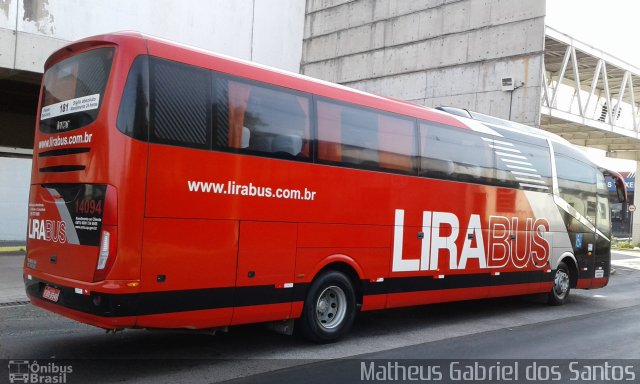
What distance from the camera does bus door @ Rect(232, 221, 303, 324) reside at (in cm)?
658

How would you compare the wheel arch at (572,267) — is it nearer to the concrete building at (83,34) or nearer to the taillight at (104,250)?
the taillight at (104,250)

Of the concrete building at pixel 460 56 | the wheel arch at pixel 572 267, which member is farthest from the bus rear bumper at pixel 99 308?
the concrete building at pixel 460 56

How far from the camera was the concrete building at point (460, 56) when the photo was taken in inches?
733

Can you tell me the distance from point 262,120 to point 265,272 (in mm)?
1817

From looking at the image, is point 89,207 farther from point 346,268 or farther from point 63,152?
point 346,268

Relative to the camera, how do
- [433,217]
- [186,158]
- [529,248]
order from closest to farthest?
[186,158]
[433,217]
[529,248]

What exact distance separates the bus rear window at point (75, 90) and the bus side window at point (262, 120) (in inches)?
49.4

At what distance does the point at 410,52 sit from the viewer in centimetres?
2242

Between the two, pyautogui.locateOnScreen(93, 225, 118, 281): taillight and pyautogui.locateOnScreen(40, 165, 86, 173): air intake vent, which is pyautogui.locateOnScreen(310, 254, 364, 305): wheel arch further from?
pyautogui.locateOnScreen(40, 165, 86, 173): air intake vent

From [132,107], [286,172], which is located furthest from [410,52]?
[132,107]

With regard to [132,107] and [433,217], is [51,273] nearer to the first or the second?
[132,107]

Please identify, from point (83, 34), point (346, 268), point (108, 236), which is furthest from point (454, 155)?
point (83, 34)

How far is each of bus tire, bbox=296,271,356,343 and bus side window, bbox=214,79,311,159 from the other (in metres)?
1.71

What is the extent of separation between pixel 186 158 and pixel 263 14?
1666 centimetres
